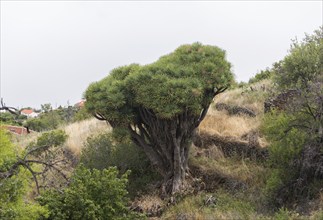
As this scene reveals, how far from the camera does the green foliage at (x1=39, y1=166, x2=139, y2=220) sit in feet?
36.1

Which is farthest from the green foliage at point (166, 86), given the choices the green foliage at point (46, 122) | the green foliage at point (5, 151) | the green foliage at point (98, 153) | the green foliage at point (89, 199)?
the green foliage at point (46, 122)

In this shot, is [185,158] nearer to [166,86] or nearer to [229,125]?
[166,86]

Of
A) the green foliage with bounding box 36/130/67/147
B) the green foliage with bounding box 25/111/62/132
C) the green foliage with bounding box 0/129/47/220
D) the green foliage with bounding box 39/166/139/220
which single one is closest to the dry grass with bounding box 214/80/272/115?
the green foliage with bounding box 36/130/67/147

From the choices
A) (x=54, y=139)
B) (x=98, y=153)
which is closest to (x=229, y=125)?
(x=98, y=153)

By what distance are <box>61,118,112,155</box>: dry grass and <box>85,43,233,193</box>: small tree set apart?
4.33m

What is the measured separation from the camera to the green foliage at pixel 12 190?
376 inches

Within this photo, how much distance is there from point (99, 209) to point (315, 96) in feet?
→ 21.9

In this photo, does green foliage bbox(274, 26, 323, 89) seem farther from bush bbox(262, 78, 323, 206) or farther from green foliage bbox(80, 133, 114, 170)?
green foliage bbox(80, 133, 114, 170)

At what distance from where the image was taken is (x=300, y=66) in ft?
63.3

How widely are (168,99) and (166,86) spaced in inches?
15.1

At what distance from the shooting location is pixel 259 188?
14672 millimetres

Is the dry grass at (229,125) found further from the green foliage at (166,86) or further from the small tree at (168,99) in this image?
the green foliage at (166,86)

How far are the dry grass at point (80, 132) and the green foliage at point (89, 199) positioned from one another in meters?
7.04

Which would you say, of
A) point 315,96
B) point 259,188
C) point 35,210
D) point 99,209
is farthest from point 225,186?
point 35,210
